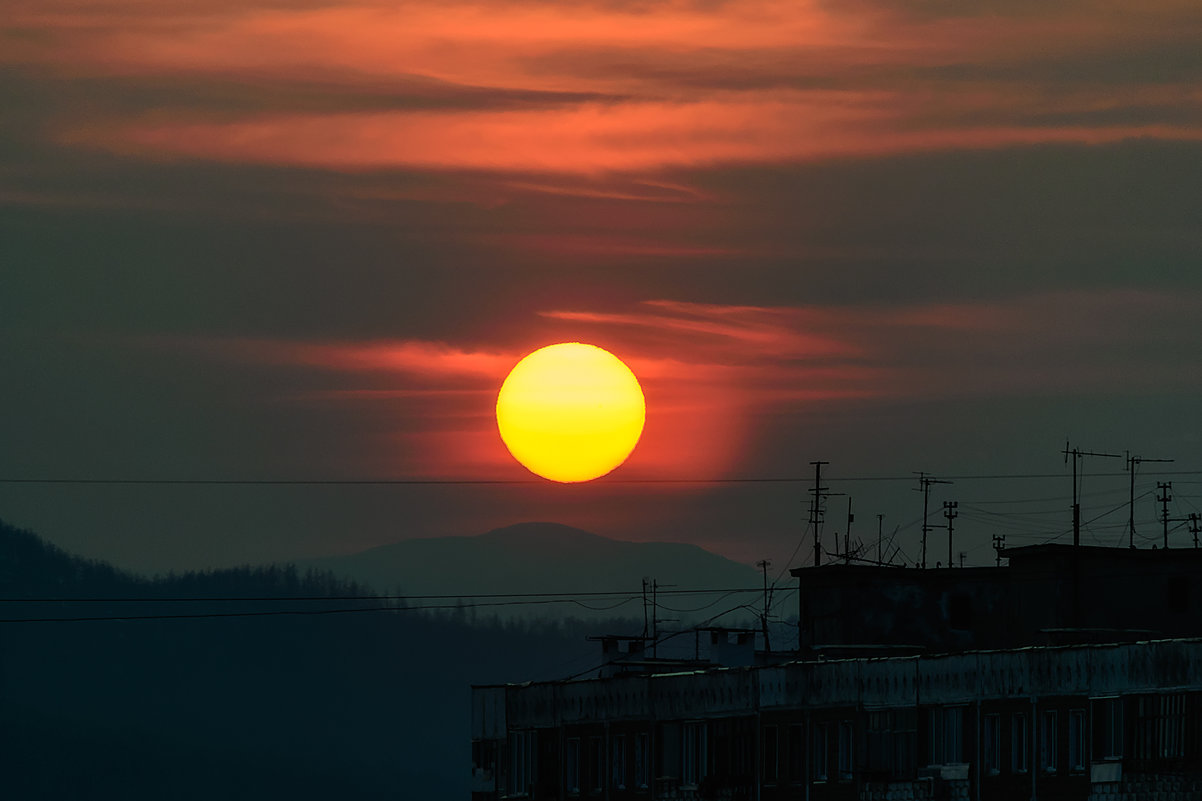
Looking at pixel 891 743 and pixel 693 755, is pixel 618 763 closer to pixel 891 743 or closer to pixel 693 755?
pixel 693 755

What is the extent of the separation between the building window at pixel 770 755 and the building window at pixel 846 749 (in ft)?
11.1

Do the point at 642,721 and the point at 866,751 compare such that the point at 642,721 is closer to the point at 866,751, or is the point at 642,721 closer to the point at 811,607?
the point at 866,751

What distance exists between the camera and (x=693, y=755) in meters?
91.1

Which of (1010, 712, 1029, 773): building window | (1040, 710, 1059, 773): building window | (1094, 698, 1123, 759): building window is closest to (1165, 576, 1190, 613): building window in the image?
(1010, 712, 1029, 773): building window

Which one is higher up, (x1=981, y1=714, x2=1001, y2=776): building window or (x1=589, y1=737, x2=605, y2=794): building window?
(x1=981, y1=714, x2=1001, y2=776): building window

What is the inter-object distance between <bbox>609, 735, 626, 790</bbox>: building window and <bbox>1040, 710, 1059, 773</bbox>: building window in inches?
893

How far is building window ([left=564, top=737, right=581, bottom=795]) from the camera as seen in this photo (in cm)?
9569

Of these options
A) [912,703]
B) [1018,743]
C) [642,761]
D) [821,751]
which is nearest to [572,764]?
[642,761]

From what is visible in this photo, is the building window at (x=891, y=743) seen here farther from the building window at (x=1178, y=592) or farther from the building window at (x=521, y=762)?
the building window at (x=1178, y=592)

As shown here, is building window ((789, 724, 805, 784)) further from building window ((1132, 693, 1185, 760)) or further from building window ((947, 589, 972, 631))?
building window ((947, 589, 972, 631))

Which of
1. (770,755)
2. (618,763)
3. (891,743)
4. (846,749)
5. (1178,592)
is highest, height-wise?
(1178,592)

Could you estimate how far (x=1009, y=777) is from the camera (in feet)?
251

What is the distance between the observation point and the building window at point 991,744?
3046 inches

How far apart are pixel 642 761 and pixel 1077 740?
76.3ft
